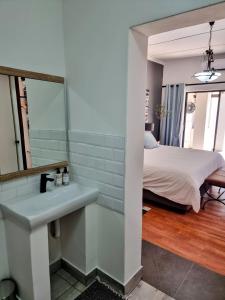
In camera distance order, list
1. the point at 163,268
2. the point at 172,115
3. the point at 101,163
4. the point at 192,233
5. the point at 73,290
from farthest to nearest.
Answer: the point at 172,115
the point at 192,233
the point at 163,268
the point at 73,290
the point at 101,163

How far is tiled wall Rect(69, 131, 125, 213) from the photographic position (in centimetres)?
154

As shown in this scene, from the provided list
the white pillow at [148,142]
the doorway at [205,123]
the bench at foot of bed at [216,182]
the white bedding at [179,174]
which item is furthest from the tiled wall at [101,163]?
the doorway at [205,123]

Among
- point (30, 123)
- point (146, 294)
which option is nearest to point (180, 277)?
point (146, 294)

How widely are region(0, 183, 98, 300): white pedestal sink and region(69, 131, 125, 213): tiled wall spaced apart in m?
0.21

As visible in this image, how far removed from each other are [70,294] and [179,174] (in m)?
1.96

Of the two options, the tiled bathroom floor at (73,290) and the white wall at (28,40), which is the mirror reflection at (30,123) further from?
the tiled bathroom floor at (73,290)

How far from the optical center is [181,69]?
5.24 m

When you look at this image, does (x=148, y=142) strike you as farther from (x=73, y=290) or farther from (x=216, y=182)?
(x=73, y=290)

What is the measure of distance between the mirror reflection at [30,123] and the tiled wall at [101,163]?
15 centimetres

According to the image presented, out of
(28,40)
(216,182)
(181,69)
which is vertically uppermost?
(181,69)

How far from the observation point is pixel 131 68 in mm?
1400

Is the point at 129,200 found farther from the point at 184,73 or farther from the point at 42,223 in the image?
the point at 184,73

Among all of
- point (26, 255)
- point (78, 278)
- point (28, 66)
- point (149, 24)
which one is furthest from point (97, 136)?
point (78, 278)

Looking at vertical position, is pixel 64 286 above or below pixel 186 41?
below
